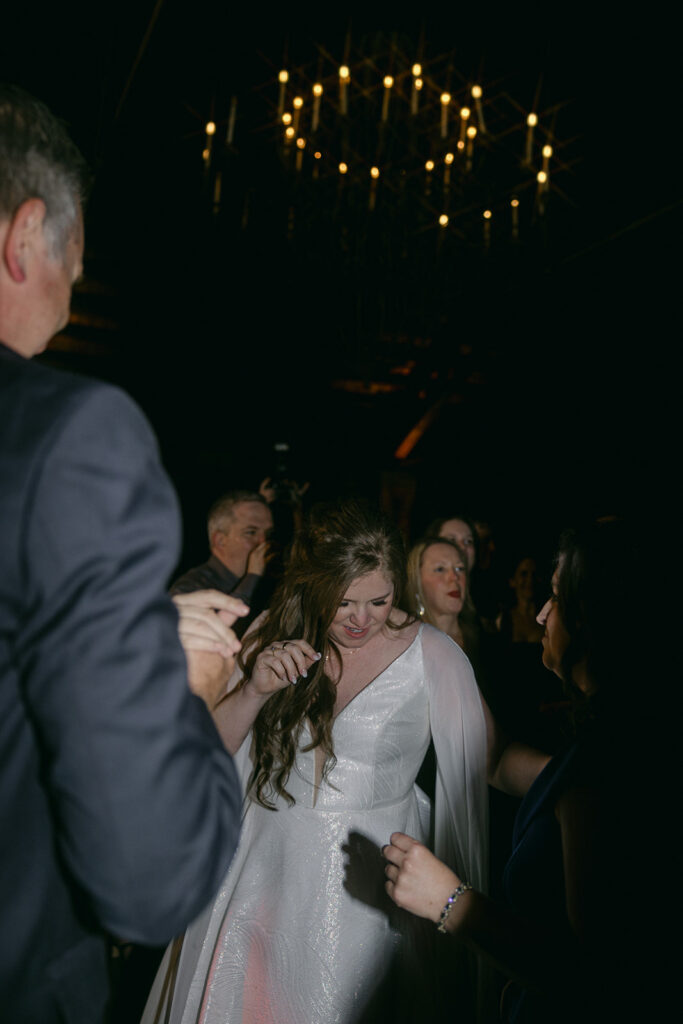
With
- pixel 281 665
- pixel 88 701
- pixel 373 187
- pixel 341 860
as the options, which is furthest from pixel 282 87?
pixel 88 701

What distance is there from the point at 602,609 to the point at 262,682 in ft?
2.88

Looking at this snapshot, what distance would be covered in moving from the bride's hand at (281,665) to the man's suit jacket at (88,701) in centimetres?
100

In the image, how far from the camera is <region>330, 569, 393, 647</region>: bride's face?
2.15 metres

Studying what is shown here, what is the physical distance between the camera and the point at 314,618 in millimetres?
2191

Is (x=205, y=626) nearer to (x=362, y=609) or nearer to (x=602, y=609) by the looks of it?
(x=602, y=609)

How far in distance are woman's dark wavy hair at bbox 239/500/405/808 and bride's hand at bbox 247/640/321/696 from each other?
1.02ft

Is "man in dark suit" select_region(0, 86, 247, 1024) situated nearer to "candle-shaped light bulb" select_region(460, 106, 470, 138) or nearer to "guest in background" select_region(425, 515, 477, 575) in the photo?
"guest in background" select_region(425, 515, 477, 575)

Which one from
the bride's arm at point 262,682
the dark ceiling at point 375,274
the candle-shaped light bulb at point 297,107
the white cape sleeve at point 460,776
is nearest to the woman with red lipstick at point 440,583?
the white cape sleeve at point 460,776

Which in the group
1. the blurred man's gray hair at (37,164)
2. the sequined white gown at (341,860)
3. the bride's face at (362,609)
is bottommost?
the sequined white gown at (341,860)

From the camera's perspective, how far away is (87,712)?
59cm

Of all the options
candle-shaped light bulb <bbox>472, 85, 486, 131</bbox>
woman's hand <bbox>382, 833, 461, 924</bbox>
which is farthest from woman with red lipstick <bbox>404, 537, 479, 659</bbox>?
candle-shaped light bulb <bbox>472, 85, 486, 131</bbox>

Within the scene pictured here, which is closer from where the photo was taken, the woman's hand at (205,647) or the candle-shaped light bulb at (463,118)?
the woman's hand at (205,647)

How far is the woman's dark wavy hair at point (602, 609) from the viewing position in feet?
4.17

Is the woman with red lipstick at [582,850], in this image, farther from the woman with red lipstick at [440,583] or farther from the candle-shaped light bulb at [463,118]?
the candle-shaped light bulb at [463,118]
